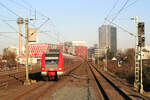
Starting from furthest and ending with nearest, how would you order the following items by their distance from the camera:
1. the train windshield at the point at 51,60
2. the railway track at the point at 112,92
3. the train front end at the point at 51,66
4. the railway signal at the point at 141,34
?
the train windshield at the point at 51,60
the train front end at the point at 51,66
the railway signal at the point at 141,34
the railway track at the point at 112,92

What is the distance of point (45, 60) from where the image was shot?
2008 cm

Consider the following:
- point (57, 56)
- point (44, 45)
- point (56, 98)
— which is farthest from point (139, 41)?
point (44, 45)

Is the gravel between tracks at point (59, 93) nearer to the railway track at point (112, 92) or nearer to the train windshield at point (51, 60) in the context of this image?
the railway track at point (112, 92)

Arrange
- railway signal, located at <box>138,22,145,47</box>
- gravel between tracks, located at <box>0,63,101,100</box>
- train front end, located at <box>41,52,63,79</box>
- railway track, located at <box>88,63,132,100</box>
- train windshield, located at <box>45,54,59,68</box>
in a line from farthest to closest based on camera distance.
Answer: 1. train windshield, located at <box>45,54,59,68</box>
2. train front end, located at <box>41,52,63,79</box>
3. railway signal, located at <box>138,22,145,47</box>
4. railway track, located at <box>88,63,132,100</box>
5. gravel between tracks, located at <box>0,63,101,100</box>

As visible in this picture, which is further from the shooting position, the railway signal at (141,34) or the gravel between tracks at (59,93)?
the railway signal at (141,34)

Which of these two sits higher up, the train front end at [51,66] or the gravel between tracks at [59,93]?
the train front end at [51,66]

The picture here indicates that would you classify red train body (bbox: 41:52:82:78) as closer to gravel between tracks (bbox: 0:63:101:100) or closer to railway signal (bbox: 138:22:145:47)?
gravel between tracks (bbox: 0:63:101:100)

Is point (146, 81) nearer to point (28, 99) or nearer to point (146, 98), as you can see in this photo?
point (146, 98)

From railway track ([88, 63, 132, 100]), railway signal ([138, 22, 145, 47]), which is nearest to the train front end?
railway track ([88, 63, 132, 100])

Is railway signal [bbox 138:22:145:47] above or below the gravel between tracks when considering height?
above

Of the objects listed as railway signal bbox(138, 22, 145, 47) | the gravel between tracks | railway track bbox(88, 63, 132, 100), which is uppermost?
railway signal bbox(138, 22, 145, 47)

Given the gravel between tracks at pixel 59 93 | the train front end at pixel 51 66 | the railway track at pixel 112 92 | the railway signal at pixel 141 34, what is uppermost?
the railway signal at pixel 141 34

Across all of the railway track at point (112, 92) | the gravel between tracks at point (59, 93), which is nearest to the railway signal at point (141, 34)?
the railway track at point (112, 92)

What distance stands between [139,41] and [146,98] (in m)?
4.46
